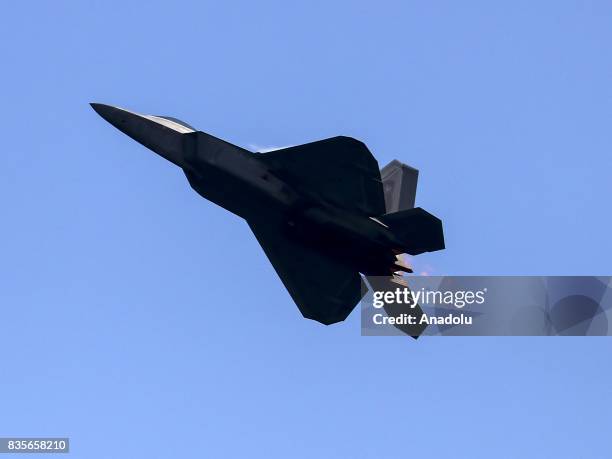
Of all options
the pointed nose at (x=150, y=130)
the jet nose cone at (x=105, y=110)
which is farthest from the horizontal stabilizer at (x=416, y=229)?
the jet nose cone at (x=105, y=110)

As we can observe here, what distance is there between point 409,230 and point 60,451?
15646 millimetres

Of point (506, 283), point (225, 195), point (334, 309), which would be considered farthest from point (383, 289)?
point (225, 195)

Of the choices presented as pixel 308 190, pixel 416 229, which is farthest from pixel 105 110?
pixel 416 229

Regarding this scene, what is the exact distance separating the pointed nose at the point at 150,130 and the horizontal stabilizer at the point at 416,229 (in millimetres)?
8530

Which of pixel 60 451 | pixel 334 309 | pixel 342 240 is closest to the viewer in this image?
pixel 60 451

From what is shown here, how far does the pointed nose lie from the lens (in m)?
39.9

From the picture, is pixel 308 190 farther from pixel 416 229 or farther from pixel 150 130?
pixel 150 130

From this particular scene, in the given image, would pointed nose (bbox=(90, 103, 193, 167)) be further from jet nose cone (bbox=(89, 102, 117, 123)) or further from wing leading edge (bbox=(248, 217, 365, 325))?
wing leading edge (bbox=(248, 217, 365, 325))

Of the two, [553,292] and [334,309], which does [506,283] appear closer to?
[553,292]

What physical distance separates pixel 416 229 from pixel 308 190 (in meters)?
4.52

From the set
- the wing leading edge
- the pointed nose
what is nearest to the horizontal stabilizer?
the wing leading edge

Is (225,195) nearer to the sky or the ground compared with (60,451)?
nearer to the sky

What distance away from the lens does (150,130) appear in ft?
133

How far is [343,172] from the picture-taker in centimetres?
3969
